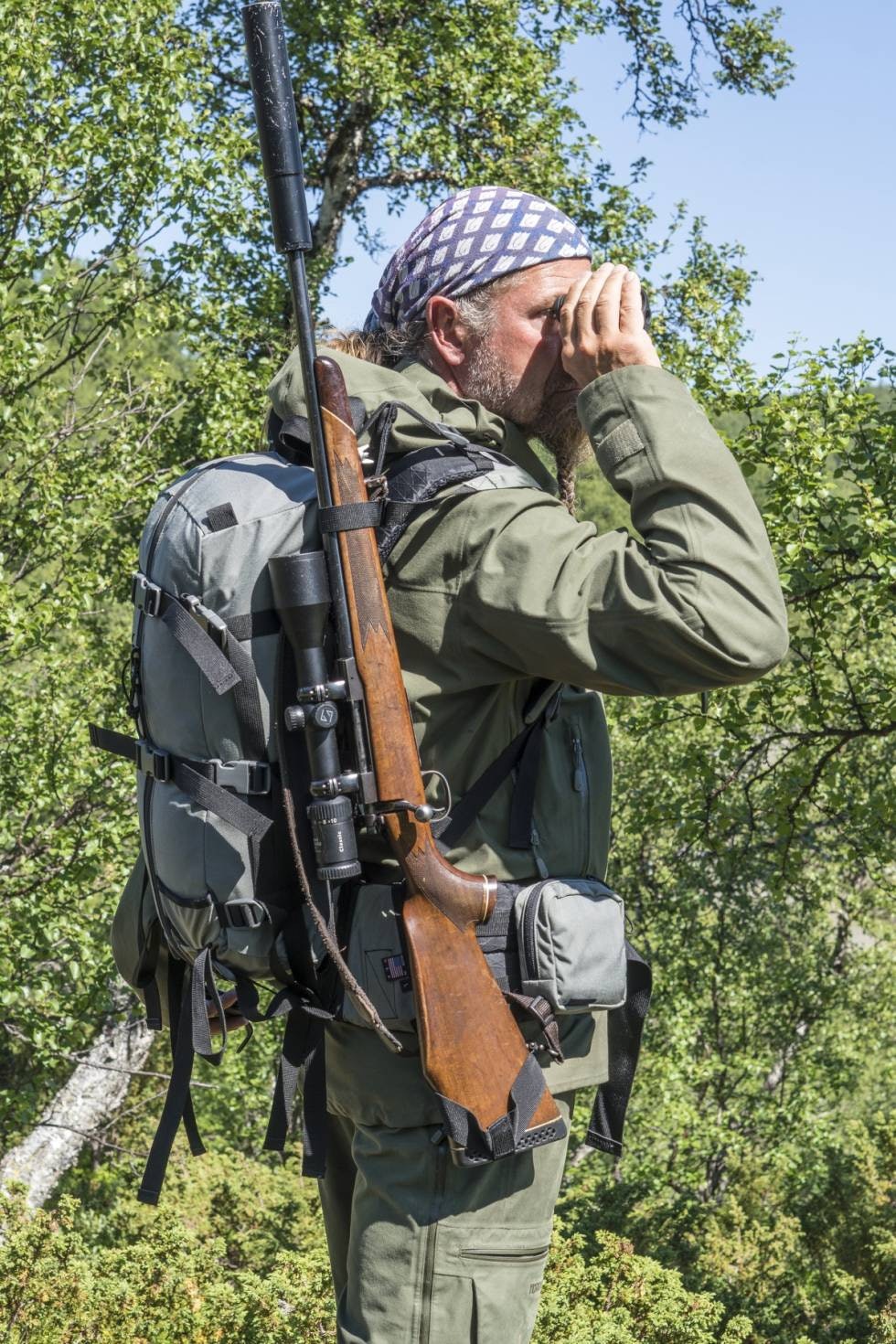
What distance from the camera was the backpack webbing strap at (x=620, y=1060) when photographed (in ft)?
7.89

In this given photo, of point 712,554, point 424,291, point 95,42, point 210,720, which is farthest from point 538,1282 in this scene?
point 95,42

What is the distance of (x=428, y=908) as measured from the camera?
2008 millimetres

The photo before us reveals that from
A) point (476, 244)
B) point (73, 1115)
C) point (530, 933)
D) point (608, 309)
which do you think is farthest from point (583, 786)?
point (73, 1115)

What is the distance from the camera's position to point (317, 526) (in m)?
2.06

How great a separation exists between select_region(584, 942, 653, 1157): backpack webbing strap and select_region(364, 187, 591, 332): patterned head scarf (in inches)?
45.2

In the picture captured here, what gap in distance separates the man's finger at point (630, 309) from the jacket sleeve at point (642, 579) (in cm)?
13

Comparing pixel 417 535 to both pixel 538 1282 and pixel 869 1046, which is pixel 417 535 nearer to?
pixel 538 1282

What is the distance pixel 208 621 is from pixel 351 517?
26 cm

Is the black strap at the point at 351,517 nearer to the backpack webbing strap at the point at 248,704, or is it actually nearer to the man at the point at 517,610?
the man at the point at 517,610

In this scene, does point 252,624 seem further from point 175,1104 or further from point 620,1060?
point 620,1060

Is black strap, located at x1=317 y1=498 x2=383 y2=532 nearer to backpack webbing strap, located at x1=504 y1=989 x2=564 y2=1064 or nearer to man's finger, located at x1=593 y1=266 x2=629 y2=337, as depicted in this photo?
man's finger, located at x1=593 y1=266 x2=629 y2=337

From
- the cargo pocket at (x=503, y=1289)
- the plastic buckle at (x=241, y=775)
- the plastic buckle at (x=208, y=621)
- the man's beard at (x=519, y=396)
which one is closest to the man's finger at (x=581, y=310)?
the man's beard at (x=519, y=396)

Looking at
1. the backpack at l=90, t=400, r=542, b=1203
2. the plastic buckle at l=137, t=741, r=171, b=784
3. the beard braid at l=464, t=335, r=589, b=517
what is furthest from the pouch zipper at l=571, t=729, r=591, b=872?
the plastic buckle at l=137, t=741, r=171, b=784

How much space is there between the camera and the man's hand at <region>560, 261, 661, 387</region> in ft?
6.98
